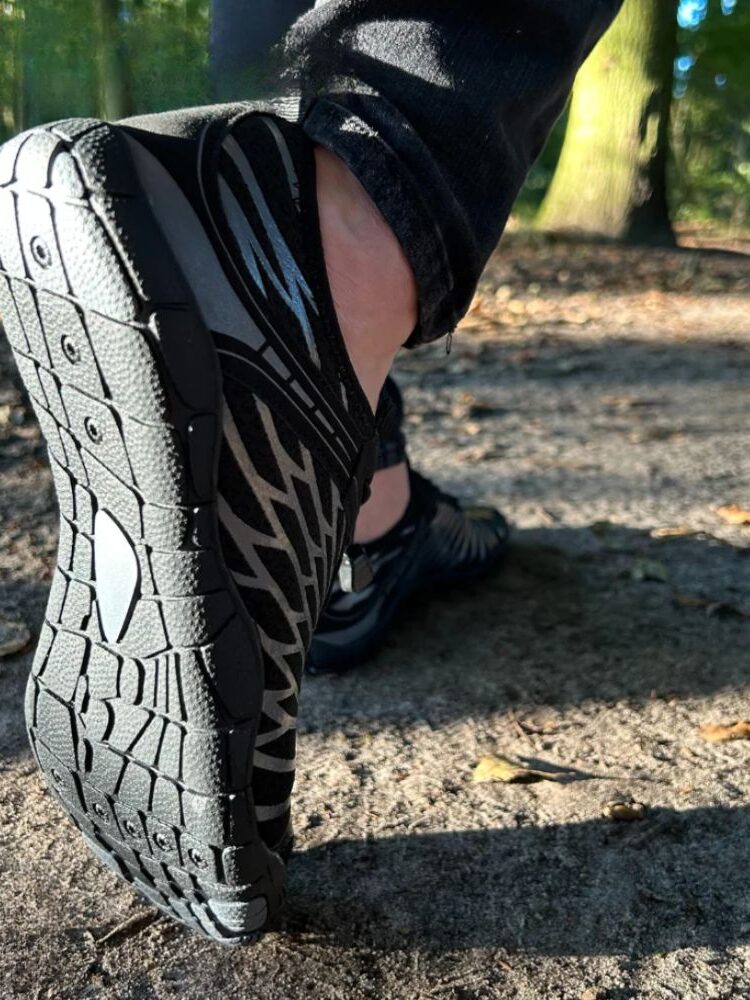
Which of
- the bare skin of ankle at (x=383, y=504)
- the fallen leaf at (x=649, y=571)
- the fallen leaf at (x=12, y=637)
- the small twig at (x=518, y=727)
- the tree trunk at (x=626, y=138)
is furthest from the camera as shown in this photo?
the tree trunk at (x=626, y=138)

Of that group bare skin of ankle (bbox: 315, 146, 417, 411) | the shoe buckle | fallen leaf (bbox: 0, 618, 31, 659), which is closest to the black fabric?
bare skin of ankle (bbox: 315, 146, 417, 411)

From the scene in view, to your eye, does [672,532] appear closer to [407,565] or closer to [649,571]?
[649,571]

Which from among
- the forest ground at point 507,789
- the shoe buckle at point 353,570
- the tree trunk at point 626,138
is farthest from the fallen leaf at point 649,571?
the tree trunk at point 626,138

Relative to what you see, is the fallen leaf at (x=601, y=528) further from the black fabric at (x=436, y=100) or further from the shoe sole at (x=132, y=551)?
the shoe sole at (x=132, y=551)

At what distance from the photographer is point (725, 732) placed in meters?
1.34

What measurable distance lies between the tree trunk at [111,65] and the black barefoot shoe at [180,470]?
266mm

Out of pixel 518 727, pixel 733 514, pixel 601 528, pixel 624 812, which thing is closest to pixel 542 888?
pixel 624 812

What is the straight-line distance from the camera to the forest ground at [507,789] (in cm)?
95

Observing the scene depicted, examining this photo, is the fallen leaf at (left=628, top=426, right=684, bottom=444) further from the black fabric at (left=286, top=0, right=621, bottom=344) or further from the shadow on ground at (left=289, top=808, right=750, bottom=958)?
the black fabric at (left=286, top=0, right=621, bottom=344)

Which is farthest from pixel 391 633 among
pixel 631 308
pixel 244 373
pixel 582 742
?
pixel 631 308

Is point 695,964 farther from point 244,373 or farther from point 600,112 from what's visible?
point 600,112

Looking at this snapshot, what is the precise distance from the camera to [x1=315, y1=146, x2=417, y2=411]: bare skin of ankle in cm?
93

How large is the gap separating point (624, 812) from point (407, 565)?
1.83 feet

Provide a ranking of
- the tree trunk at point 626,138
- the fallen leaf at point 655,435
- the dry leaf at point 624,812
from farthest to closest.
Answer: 1. the tree trunk at point 626,138
2. the fallen leaf at point 655,435
3. the dry leaf at point 624,812
